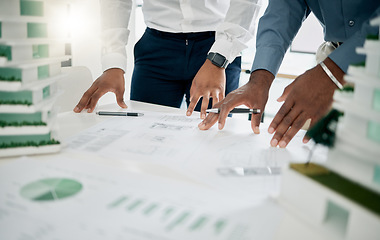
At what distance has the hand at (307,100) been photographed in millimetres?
977

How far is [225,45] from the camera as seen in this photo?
4.37 ft

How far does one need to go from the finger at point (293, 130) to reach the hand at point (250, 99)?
0.12 metres

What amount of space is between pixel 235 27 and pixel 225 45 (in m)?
0.12

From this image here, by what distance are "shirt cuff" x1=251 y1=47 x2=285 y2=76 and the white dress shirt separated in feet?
0.49

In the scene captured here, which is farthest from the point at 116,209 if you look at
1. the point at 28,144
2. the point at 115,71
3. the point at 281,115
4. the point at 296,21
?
the point at 296,21

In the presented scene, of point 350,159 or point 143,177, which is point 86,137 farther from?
point 350,159

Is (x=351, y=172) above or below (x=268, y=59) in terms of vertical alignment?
below

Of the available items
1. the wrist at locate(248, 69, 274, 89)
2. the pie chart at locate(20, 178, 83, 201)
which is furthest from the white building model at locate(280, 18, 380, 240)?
the wrist at locate(248, 69, 274, 89)

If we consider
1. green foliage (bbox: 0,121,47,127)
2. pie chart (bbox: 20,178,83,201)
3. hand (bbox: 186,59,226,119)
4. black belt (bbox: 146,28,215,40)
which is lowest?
pie chart (bbox: 20,178,83,201)

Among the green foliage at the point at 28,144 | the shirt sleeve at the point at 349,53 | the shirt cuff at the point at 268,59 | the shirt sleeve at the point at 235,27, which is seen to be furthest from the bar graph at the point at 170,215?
the shirt sleeve at the point at 235,27

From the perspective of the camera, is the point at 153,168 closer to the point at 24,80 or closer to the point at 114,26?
the point at 24,80

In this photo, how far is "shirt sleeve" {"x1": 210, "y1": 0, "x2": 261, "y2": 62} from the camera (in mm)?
1359

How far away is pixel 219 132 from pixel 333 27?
0.61 metres

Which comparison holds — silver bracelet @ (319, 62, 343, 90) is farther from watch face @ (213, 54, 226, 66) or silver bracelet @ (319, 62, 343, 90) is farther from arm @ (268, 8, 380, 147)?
watch face @ (213, 54, 226, 66)
